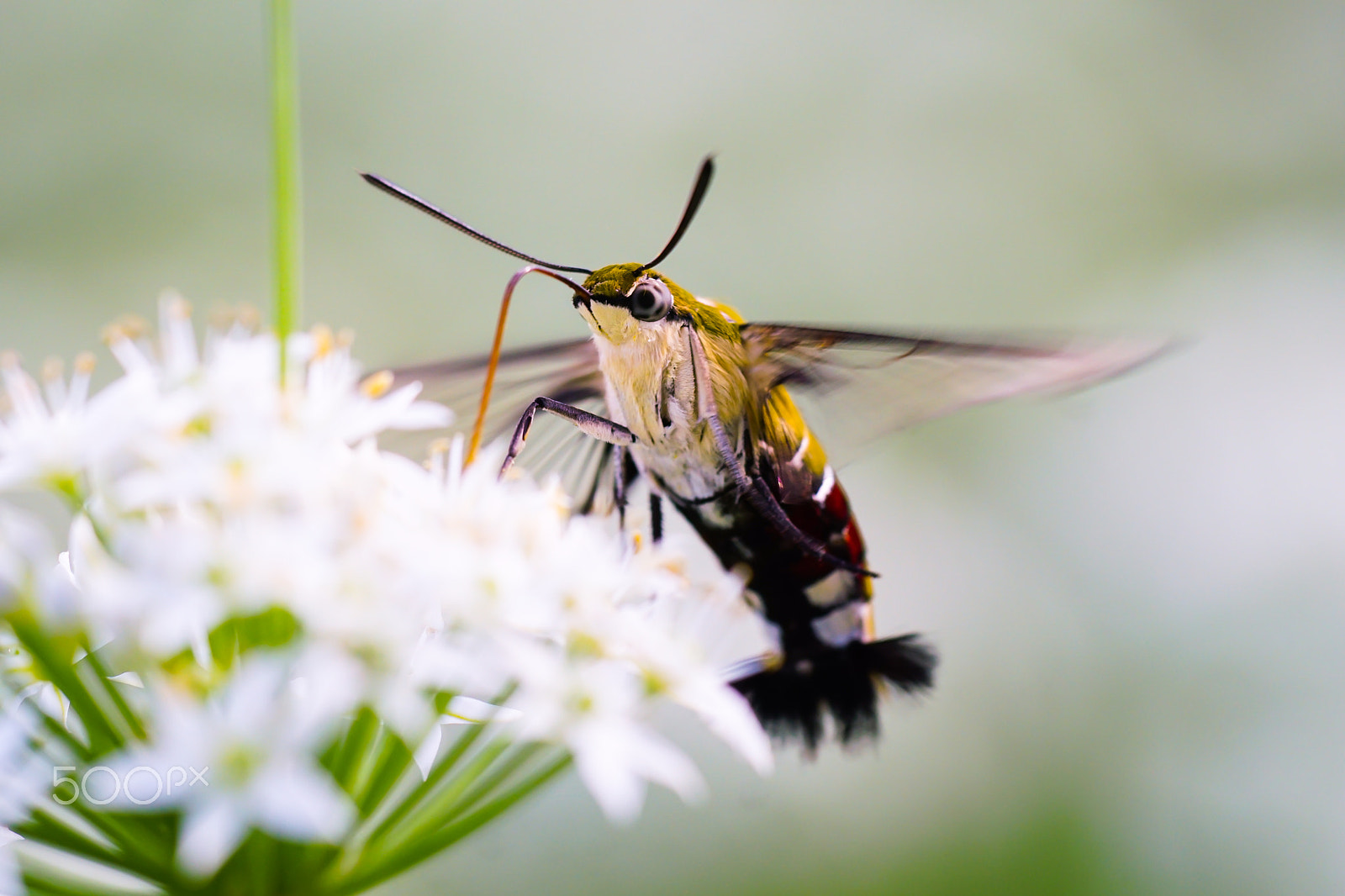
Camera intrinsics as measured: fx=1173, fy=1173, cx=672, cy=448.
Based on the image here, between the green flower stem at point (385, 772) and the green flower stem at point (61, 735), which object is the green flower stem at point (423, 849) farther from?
the green flower stem at point (61, 735)

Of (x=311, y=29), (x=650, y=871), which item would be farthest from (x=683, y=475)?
(x=311, y=29)

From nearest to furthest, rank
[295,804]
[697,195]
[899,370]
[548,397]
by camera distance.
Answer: [295,804] < [697,195] < [899,370] < [548,397]

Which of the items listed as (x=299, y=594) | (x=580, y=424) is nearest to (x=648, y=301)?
(x=580, y=424)

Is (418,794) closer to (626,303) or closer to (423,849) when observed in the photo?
(423,849)

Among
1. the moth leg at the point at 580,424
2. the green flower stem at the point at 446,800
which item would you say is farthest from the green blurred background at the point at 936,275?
the green flower stem at the point at 446,800

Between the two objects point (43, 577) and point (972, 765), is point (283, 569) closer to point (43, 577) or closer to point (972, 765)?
point (43, 577)

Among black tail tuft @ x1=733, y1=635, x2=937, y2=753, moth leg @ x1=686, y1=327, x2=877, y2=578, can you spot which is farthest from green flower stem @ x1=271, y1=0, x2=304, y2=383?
black tail tuft @ x1=733, y1=635, x2=937, y2=753

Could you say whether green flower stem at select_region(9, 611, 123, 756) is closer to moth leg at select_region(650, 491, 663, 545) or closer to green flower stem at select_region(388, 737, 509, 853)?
green flower stem at select_region(388, 737, 509, 853)
